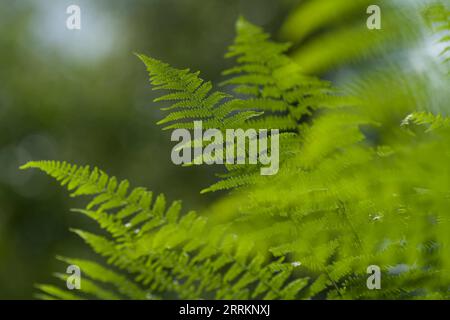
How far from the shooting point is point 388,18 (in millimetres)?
351

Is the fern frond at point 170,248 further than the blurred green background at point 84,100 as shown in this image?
No

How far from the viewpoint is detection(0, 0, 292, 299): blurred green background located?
15.3 feet

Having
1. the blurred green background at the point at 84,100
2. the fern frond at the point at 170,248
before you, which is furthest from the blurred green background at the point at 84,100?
the fern frond at the point at 170,248

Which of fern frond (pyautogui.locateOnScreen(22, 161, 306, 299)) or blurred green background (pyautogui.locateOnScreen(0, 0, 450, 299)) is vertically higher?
blurred green background (pyautogui.locateOnScreen(0, 0, 450, 299))

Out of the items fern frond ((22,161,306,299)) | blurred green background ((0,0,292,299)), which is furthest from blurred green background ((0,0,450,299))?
fern frond ((22,161,306,299))

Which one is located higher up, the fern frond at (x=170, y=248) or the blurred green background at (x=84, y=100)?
the blurred green background at (x=84, y=100)

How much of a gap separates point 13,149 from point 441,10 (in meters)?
5.78

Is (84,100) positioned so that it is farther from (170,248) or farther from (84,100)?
(170,248)

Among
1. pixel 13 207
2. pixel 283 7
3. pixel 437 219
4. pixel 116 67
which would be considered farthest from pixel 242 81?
pixel 13 207

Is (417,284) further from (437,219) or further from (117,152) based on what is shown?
(117,152)

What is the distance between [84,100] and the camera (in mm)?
5230

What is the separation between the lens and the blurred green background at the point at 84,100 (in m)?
4.65

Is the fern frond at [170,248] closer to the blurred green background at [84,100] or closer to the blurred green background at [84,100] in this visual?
the blurred green background at [84,100]

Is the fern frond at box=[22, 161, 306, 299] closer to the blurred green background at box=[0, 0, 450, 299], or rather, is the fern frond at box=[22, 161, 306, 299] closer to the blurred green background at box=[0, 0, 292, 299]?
the blurred green background at box=[0, 0, 450, 299]
